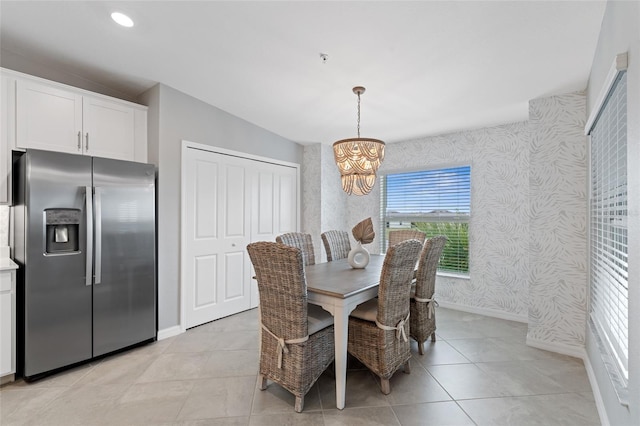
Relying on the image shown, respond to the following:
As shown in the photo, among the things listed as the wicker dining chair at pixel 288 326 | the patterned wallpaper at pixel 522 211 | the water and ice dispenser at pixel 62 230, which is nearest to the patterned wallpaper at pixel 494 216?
the patterned wallpaper at pixel 522 211

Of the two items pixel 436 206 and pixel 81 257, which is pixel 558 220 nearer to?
pixel 436 206

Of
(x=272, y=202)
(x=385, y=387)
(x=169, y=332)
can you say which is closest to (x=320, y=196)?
(x=272, y=202)

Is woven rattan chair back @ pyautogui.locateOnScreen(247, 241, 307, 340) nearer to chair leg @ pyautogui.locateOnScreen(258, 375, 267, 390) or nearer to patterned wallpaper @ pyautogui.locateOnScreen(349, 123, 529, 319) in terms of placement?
chair leg @ pyautogui.locateOnScreen(258, 375, 267, 390)

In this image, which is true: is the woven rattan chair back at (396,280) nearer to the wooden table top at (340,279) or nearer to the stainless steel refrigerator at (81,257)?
the wooden table top at (340,279)

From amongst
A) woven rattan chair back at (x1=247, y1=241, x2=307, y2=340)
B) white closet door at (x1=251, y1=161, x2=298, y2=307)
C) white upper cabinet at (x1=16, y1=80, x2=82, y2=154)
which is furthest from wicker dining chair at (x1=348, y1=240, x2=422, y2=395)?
white upper cabinet at (x1=16, y1=80, x2=82, y2=154)

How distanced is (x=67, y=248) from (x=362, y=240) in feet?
8.23

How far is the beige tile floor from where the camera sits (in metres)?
1.90

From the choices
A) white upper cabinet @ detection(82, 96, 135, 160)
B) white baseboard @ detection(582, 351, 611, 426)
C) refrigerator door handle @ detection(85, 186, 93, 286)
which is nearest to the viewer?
white baseboard @ detection(582, 351, 611, 426)

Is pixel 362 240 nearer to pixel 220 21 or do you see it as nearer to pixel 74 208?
pixel 220 21

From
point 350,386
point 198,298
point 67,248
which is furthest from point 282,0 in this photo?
point 198,298

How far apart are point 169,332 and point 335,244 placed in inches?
80.8

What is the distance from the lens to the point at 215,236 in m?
3.69

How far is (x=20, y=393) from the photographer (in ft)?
7.09

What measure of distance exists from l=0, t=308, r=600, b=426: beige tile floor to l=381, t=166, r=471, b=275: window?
4.86 ft
